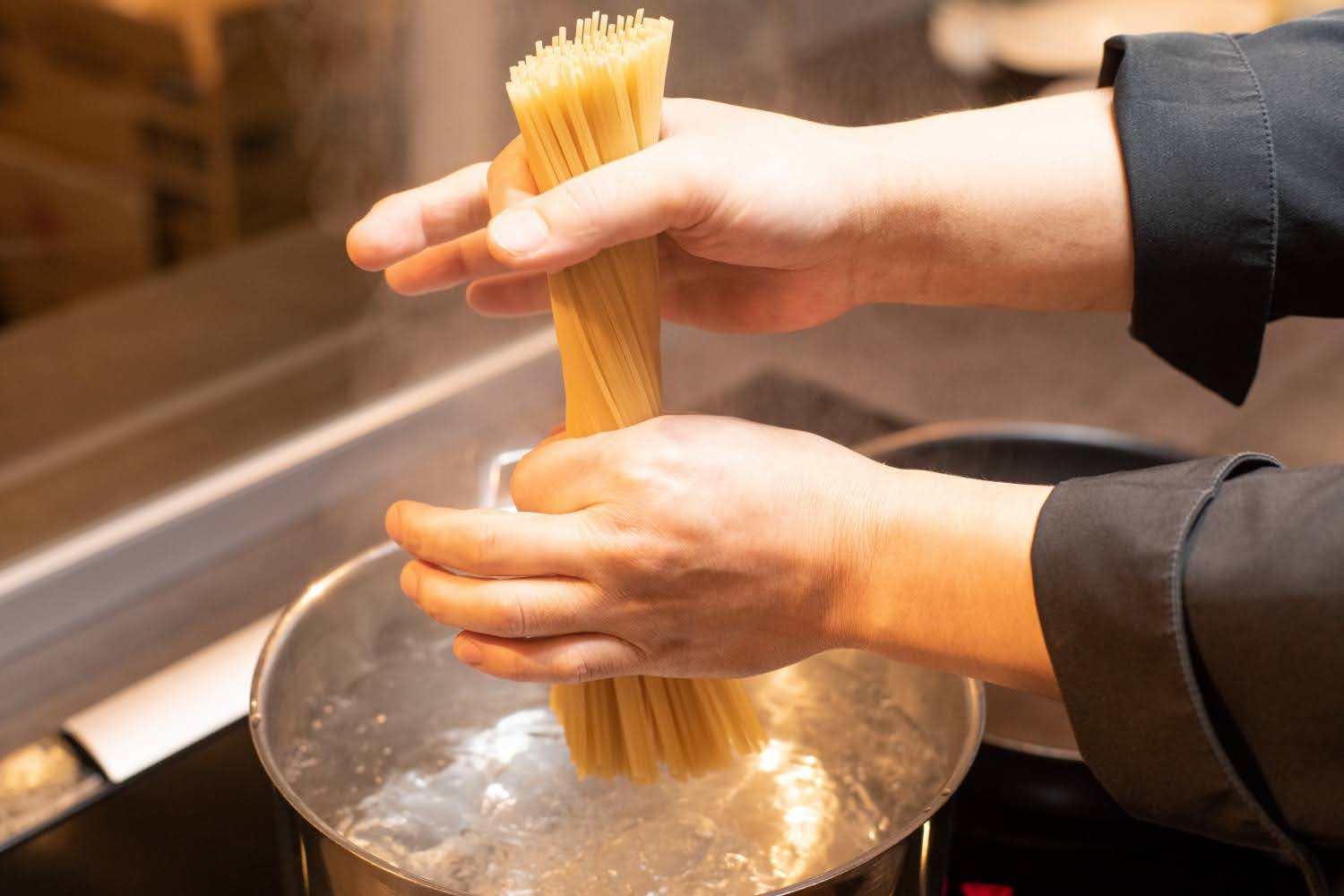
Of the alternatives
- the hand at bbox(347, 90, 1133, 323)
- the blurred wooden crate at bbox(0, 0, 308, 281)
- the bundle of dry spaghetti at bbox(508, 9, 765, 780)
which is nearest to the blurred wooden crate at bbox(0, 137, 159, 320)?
the blurred wooden crate at bbox(0, 0, 308, 281)

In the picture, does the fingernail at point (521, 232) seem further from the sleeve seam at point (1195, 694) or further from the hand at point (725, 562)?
the sleeve seam at point (1195, 694)

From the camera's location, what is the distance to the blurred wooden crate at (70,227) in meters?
1.88

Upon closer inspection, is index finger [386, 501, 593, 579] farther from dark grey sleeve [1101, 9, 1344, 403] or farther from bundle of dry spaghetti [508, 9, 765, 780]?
dark grey sleeve [1101, 9, 1344, 403]

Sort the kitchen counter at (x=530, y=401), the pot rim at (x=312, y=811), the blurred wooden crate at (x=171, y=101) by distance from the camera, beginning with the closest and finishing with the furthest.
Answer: the pot rim at (x=312, y=811) → the kitchen counter at (x=530, y=401) → the blurred wooden crate at (x=171, y=101)

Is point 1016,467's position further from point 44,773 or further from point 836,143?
point 44,773

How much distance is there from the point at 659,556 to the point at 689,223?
164mm

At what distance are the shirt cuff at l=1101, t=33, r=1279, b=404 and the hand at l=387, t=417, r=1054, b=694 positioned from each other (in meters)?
0.23

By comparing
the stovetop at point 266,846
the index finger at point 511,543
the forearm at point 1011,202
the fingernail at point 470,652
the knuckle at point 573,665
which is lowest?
the stovetop at point 266,846

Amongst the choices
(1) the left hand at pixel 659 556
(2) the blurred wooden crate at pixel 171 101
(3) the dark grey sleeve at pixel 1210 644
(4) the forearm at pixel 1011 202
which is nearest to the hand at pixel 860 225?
(4) the forearm at pixel 1011 202

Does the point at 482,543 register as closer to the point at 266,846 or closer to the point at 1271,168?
the point at 266,846

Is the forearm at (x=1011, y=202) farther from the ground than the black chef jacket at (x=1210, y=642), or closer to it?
farther from the ground

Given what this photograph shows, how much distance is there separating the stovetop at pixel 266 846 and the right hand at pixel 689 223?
1.03 ft

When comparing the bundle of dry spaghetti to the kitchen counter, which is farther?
the kitchen counter

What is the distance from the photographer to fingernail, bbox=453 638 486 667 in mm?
676
